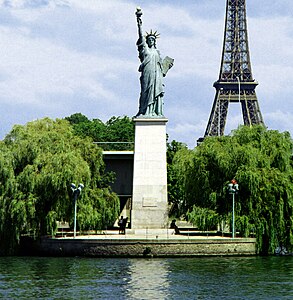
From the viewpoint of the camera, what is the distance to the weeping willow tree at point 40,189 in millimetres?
33219

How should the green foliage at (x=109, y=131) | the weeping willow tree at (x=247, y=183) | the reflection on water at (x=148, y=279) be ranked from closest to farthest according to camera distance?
the reflection on water at (x=148, y=279)
the weeping willow tree at (x=247, y=183)
the green foliage at (x=109, y=131)

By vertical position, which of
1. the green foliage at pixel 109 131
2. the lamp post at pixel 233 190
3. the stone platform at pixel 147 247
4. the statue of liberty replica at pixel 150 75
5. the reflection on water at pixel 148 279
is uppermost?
the green foliage at pixel 109 131

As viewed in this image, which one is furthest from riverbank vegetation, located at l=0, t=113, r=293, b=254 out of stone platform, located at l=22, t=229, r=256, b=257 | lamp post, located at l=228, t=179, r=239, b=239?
stone platform, located at l=22, t=229, r=256, b=257

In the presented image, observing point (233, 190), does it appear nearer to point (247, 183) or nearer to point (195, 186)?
Result: point (247, 183)

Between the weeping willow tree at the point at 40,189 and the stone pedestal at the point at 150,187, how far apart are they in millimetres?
1546

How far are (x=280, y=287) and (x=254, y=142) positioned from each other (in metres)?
14.8

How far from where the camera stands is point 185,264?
29500mm

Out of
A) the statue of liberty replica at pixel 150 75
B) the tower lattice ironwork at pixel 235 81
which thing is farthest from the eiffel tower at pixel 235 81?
the statue of liberty replica at pixel 150 75

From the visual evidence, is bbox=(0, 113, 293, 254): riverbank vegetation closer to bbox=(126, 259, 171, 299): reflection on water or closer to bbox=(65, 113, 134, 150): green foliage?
bbox=(126, 259, 171, 299): reflection on water

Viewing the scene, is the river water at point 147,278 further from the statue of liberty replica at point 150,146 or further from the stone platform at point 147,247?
the statue of liberty replica at point 150,146

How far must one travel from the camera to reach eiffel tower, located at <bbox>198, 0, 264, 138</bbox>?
8350 centimetres

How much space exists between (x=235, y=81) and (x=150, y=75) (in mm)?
49486

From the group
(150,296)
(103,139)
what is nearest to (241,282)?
(150,296)

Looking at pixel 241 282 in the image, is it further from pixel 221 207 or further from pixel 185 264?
pixel 221 207
